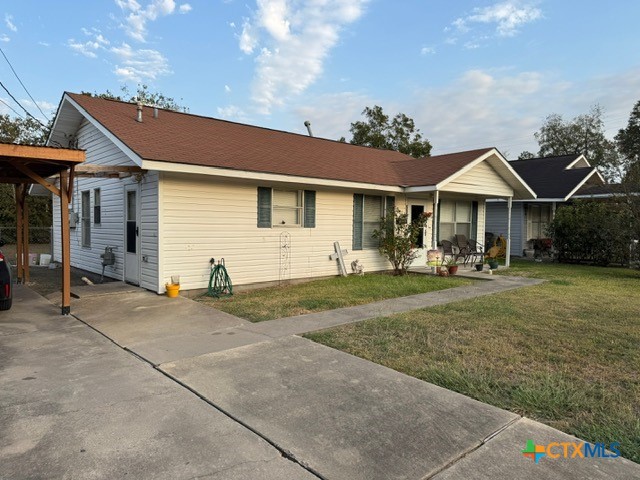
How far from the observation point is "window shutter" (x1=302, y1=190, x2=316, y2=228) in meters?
10.5

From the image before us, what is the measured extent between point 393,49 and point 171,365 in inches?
525

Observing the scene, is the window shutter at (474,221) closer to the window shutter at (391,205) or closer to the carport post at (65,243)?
the window shutter at (391,205)

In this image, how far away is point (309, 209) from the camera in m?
10.6

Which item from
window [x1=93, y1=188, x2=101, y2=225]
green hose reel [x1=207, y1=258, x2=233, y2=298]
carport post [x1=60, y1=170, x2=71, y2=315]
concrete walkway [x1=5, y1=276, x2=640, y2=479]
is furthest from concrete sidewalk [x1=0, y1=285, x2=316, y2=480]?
window [x1=93, y1=188, x2=101, y2=225]

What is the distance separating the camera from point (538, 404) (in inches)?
137

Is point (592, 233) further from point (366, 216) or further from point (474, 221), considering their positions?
point (366, 216)

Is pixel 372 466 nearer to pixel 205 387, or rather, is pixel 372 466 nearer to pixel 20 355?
pixel 205 387

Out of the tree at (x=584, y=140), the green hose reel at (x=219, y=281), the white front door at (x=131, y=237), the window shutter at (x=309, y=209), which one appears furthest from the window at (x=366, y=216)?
the tree at (x=584, y=140)

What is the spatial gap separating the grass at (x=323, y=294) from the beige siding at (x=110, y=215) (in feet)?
5.12

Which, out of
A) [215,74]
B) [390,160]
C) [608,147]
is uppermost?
[608,147]

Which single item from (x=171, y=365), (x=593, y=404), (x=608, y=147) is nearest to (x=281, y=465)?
(x=171, y=365)

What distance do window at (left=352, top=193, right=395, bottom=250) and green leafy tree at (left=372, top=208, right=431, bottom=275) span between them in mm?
177

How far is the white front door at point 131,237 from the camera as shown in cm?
891

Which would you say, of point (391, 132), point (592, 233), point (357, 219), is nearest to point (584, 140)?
point (391, 132)
